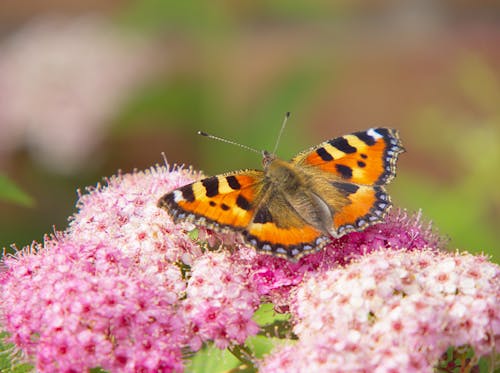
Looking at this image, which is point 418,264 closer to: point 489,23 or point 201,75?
point 201,75

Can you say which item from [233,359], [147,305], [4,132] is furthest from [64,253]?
[4,132]

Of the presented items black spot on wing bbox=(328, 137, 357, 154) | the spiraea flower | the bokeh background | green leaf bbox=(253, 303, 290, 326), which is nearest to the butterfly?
black spot on wing bbox=(328, 137, 357, 154)

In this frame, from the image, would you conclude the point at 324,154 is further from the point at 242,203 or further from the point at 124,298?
the point at 124,298

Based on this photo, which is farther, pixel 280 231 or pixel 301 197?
pixel 301 197

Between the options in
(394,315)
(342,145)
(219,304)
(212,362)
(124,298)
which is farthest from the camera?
(342,145)

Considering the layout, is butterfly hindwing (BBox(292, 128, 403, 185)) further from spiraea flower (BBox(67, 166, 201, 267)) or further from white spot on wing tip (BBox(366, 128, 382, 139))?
spiraea flower (BBox(67, 166, 201, 267))

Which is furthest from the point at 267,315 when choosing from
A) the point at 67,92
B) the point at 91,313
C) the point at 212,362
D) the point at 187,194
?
the point at 67,92

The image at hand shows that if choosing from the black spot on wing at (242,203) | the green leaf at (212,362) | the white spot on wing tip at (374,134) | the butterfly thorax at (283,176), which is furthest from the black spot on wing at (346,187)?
the green leaf at (212,362)
